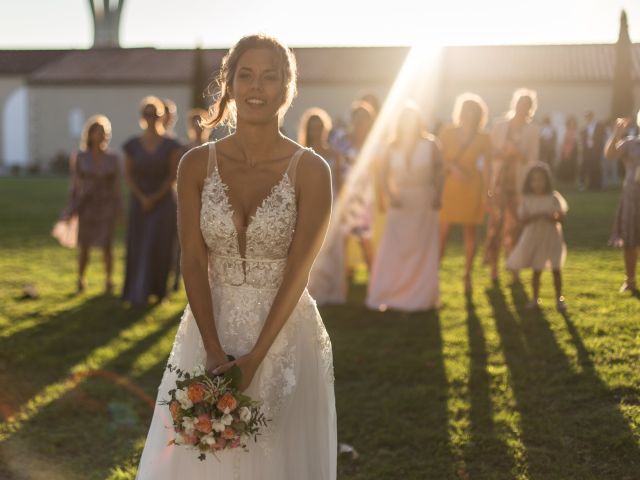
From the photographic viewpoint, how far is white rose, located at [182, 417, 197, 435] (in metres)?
3.03

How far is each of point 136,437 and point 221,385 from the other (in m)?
2.91

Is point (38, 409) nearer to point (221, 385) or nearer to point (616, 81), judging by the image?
point (221, 385)

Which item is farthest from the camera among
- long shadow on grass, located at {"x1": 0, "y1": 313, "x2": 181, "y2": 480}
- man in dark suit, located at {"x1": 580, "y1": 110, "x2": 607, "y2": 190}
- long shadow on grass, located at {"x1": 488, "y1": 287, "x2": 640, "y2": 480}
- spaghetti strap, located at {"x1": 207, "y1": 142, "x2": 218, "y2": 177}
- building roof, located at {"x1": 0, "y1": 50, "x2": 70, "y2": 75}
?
building roof, located at {"x1": 0, "y1": 50, "x2": 70, "y2": 75}

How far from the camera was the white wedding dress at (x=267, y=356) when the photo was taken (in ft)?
10.7

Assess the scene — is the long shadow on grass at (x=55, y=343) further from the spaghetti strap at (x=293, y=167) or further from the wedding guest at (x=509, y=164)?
the wedding guest at (x=509, y=164)

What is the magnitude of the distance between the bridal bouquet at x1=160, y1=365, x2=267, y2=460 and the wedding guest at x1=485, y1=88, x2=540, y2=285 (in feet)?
25.2

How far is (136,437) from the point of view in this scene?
578 centimetres

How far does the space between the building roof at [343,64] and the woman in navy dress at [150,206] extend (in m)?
35.6

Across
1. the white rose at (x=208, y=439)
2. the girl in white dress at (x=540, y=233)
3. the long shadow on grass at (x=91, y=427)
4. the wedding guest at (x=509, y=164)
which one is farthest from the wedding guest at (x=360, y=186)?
the white rose at (x=208, y=439)

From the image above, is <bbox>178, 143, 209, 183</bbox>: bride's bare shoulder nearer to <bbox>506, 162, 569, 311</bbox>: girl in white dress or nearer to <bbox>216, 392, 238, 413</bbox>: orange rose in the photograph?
<bbox>216, 392, 238, 413</bbox>: orange rose

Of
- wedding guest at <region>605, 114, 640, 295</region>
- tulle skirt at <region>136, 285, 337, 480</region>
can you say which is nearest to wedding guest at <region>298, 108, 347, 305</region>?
wedding guest at <region>605, 114, 640, 295</region>

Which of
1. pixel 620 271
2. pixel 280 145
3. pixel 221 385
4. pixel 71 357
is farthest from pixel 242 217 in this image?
pixel 620 271

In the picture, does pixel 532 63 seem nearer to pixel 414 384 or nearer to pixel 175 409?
pixel 414 384

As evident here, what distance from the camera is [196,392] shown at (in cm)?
304
